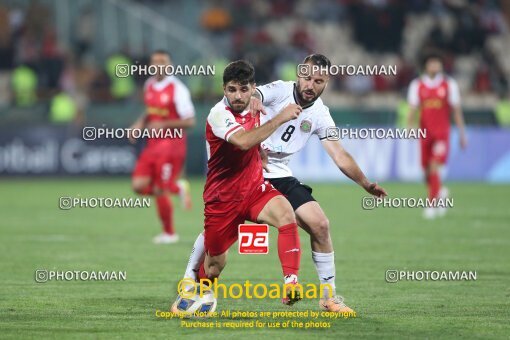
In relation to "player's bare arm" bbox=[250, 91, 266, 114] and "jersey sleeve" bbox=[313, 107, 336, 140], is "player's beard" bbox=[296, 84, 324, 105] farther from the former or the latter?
"player's bare arm" bbox=[250, 91, 266, 114]

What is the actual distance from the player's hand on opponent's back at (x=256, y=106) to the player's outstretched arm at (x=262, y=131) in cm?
54


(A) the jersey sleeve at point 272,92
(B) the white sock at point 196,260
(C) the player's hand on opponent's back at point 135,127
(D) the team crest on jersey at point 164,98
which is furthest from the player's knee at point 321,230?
(D) the team crest on jersey at point 164,98

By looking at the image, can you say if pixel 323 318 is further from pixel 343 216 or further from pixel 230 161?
pixel 343 216

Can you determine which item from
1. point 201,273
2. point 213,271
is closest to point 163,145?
point 201,273

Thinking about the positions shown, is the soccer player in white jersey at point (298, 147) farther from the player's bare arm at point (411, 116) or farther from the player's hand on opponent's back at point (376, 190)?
the player's bare arm at point (411, 116)

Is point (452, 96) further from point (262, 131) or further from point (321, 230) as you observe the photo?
point (262, 131)

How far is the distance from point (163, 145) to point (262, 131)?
679cm

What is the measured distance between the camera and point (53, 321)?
7.89m

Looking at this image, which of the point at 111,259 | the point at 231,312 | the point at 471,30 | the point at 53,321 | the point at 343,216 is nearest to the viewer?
the point at 53,321

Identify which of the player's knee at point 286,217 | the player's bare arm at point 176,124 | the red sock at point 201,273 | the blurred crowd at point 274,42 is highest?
the blurred crowd at point 274,42

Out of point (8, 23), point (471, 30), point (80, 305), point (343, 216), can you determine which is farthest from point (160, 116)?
point (471, 30)

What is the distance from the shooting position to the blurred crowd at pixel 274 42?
2641 cm

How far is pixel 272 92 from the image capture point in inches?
348

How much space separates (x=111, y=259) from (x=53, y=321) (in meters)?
4.16
